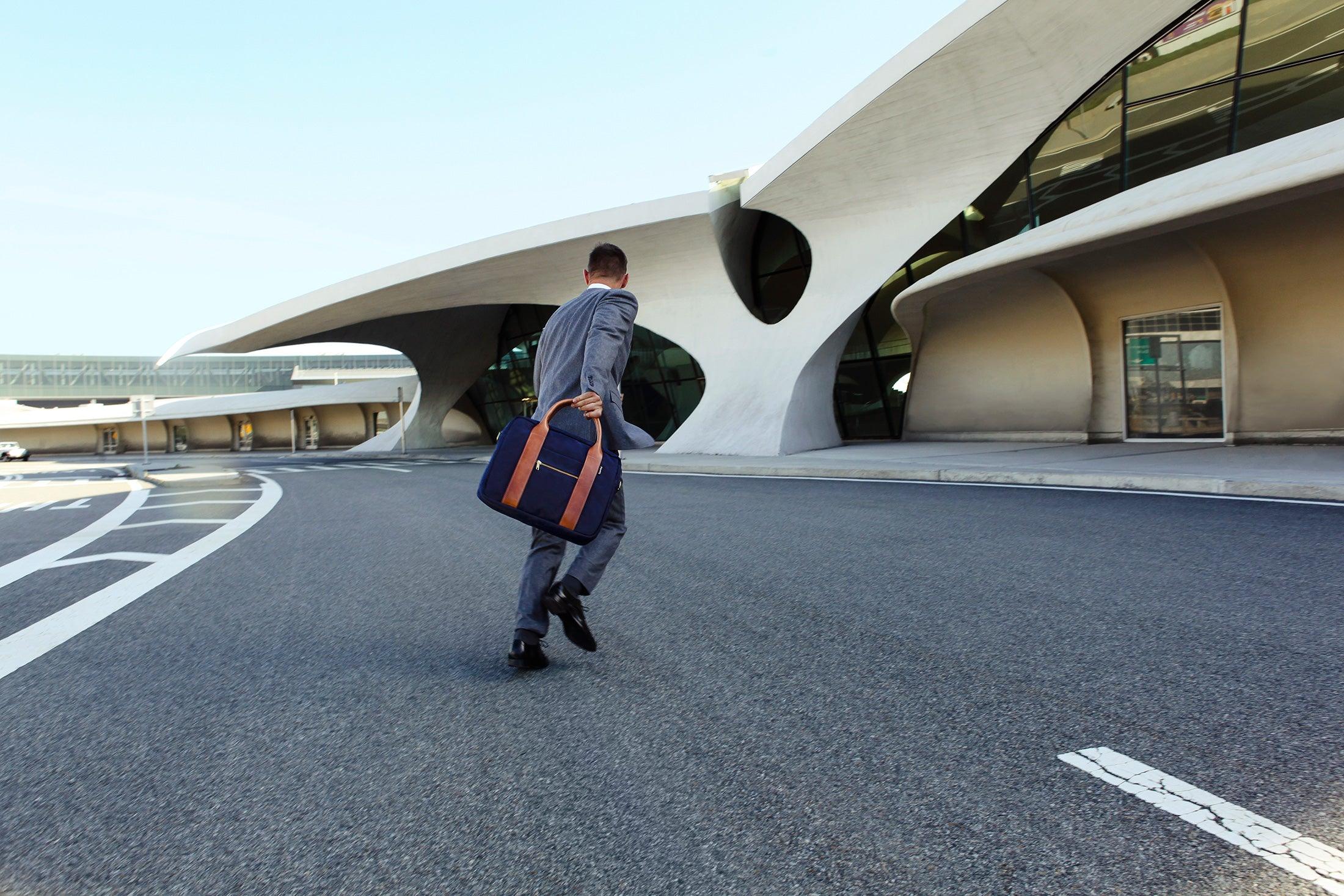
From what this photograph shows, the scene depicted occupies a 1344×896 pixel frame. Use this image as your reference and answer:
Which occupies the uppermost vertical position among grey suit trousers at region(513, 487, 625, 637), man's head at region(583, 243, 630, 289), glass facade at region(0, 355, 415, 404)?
glass facade at region(0, 355, 415, 404)

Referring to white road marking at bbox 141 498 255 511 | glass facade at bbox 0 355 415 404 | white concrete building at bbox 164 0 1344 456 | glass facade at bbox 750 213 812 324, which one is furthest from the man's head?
glass facade at bbox 0 355 415 404

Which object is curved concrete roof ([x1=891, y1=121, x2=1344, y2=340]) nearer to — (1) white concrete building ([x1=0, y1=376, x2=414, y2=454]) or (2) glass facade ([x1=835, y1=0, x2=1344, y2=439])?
(2) glass facade ([x1=835, y1=0, x2=1344, y2=439])

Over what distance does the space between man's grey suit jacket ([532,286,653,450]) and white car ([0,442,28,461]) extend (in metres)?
59.3

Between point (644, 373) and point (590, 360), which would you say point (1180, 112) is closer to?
point (590, 360)

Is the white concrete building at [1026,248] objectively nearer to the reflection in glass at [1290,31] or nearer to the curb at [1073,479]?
the reflection in glass at [1290,31]

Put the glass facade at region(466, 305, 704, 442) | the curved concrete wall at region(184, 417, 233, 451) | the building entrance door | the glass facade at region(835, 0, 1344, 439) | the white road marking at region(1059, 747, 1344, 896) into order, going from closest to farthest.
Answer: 1. the white road marking at region(1059, 747, 1344, 896)
2. the glass facade at region(835, 0, 1344, 439)
3. the building entrance door
4. the glass facade at region(466, 305, 704, 442)
5. the curved concrete wall at region(184, 417, 233, 451)

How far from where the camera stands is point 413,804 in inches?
Result: 82.3

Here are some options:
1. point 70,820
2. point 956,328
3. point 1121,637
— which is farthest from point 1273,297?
point 70,820

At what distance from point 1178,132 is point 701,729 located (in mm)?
14627

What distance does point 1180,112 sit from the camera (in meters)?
12.8

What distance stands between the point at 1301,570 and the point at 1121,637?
2.01 m

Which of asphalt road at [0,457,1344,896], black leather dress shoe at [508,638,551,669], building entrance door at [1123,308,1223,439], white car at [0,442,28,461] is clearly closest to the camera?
asphalt road at [0,457,1344,896]

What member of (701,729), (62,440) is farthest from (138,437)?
(701,729)

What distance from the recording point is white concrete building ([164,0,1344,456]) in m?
11.5
